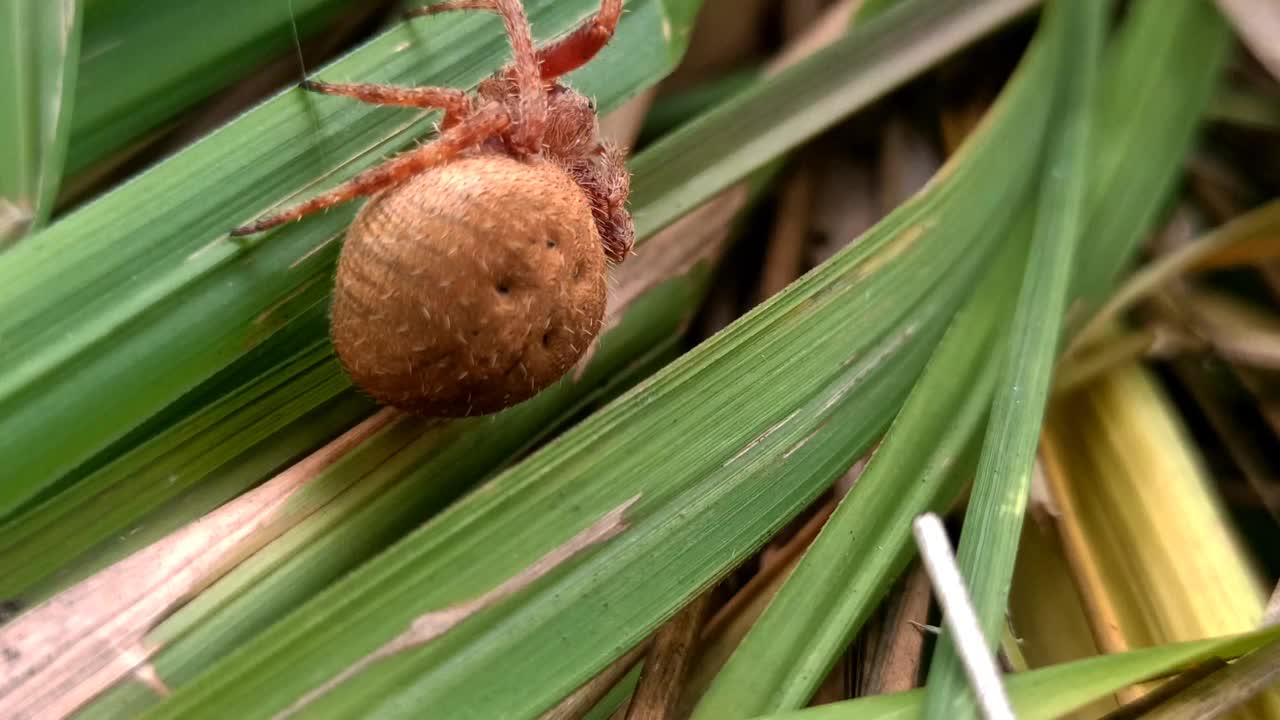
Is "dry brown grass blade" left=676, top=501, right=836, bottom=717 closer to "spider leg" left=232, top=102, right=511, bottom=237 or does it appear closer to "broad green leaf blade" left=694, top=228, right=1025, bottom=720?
"broad green leaf blade" left=694, top=228, right=1025, bottom=720

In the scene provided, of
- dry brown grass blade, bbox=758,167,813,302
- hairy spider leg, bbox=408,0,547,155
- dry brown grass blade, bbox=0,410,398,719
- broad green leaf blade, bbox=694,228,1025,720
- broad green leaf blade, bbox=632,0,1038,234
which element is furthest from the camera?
dry brown grass blade, bbox=758,167,813,302

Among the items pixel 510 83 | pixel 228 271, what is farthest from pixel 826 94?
pixel 228 271

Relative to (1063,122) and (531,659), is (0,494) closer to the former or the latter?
(531,659)

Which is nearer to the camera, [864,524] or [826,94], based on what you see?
[864,524]

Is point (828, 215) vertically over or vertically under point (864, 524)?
over

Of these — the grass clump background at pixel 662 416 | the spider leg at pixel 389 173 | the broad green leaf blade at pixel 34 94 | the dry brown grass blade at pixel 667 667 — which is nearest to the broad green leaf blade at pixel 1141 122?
the grass clump background at pixel 662 416

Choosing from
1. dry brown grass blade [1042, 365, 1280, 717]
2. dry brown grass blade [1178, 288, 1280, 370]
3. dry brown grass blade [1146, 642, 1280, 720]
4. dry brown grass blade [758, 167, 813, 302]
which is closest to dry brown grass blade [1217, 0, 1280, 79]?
dry brown grass blade [1178, 288, 1280, 370]
